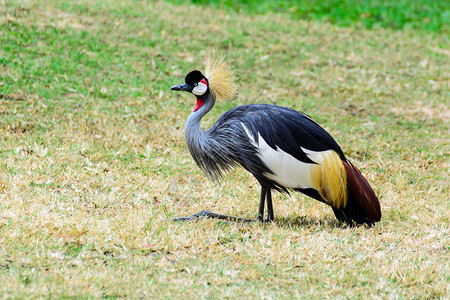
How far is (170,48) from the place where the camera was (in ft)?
33.5

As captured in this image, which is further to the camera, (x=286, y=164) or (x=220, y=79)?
(x=220, y=79)

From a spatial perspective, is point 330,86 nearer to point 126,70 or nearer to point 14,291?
point 126,70

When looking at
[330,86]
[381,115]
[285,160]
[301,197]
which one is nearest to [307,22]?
[330,86]

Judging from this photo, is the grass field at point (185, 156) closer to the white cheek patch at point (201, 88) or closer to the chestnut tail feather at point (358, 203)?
the chestnut tail feather at point (358, 203)

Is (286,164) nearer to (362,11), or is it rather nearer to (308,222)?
(308,222)

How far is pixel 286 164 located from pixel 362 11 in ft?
32.5

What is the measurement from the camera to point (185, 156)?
714cm

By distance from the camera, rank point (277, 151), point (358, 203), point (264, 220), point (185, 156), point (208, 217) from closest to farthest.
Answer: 1. point (277, 151)
2. point (358, 203)
3. point (208, 217)
4. point (264, 220)
5. point (185, 156)

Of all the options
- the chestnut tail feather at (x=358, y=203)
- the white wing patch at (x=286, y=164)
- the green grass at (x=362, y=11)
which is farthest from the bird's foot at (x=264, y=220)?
the green grass at (x=362, y=11)

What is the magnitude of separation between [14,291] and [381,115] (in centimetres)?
647

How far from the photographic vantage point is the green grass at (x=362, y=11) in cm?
1330

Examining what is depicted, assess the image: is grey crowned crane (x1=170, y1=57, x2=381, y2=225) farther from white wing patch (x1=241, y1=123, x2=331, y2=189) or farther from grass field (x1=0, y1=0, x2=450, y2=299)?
grass field (x1=0, y1=0, x2=450, y2=299)

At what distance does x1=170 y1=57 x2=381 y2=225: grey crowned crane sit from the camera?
515cm

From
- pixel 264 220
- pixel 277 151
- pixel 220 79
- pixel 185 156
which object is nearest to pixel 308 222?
pixel 264 220
